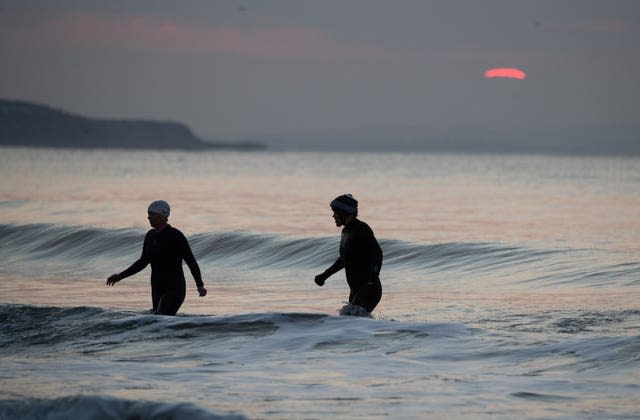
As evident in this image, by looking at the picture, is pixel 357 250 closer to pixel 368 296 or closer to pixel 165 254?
A: pixel 368 296

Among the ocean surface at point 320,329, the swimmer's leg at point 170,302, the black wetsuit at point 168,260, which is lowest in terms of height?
the ocean surface at point 320,329

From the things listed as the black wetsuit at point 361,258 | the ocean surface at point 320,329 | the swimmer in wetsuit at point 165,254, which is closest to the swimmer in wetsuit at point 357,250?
the black wetsuit at point 361,258

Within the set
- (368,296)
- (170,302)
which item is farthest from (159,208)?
(368,296)

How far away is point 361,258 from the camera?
37.6 ft

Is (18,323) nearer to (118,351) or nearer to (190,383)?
(118,351)

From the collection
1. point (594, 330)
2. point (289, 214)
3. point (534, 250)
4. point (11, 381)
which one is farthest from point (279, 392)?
point (289, 214)

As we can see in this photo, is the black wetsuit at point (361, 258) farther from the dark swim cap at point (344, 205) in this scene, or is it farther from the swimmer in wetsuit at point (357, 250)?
the dark swim cap at point (344, 205)

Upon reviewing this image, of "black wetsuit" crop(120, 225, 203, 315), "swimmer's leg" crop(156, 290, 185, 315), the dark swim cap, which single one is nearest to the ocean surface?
"swimmer's leg" crop(156, 290, 185, 315)

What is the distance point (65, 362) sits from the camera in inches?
413

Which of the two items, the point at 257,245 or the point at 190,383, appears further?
the point at 257,245

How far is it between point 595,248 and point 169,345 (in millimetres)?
18807

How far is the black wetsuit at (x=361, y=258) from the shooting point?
11.4 metres

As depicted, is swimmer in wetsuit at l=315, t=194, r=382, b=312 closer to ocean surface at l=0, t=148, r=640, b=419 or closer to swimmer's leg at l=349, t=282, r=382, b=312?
swimmer's leg at l=349, t=282, r=382, b=312

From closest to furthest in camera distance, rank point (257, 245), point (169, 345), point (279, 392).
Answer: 1. point (279, 392)
2. point (169, 345)
3. point (257, 245)
